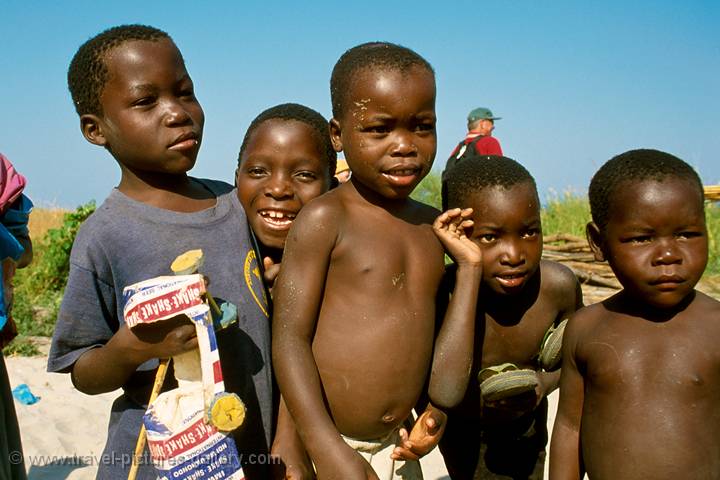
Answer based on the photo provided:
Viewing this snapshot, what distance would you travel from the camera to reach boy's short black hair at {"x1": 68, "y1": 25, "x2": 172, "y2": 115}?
2172mm

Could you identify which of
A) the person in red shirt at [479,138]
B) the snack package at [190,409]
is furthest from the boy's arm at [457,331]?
the person in red shirt at [479,138]

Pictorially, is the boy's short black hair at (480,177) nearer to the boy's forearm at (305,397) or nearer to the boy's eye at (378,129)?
the boy's eye at (378,129)

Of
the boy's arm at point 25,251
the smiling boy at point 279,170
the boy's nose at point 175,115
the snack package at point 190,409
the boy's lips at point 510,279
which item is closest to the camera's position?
the snack package at point 190,409

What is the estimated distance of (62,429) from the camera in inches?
227

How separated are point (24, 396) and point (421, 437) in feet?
17.1

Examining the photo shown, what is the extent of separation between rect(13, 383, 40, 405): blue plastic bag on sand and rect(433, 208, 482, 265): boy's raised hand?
522 centimetres

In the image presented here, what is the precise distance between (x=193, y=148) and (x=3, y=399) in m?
1.35

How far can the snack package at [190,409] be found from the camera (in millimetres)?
1810

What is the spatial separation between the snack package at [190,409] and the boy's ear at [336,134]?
2.67ft

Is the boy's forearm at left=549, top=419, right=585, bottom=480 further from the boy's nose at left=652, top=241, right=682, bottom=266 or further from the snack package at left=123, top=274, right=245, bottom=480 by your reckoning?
the snack package at left=123, top=274, right=245, bottom=480

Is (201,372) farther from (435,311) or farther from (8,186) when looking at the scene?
(8,186)

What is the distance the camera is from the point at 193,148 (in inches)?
86.7

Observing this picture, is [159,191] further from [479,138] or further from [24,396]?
[479,138]

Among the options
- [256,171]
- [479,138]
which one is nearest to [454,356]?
[256,171]
